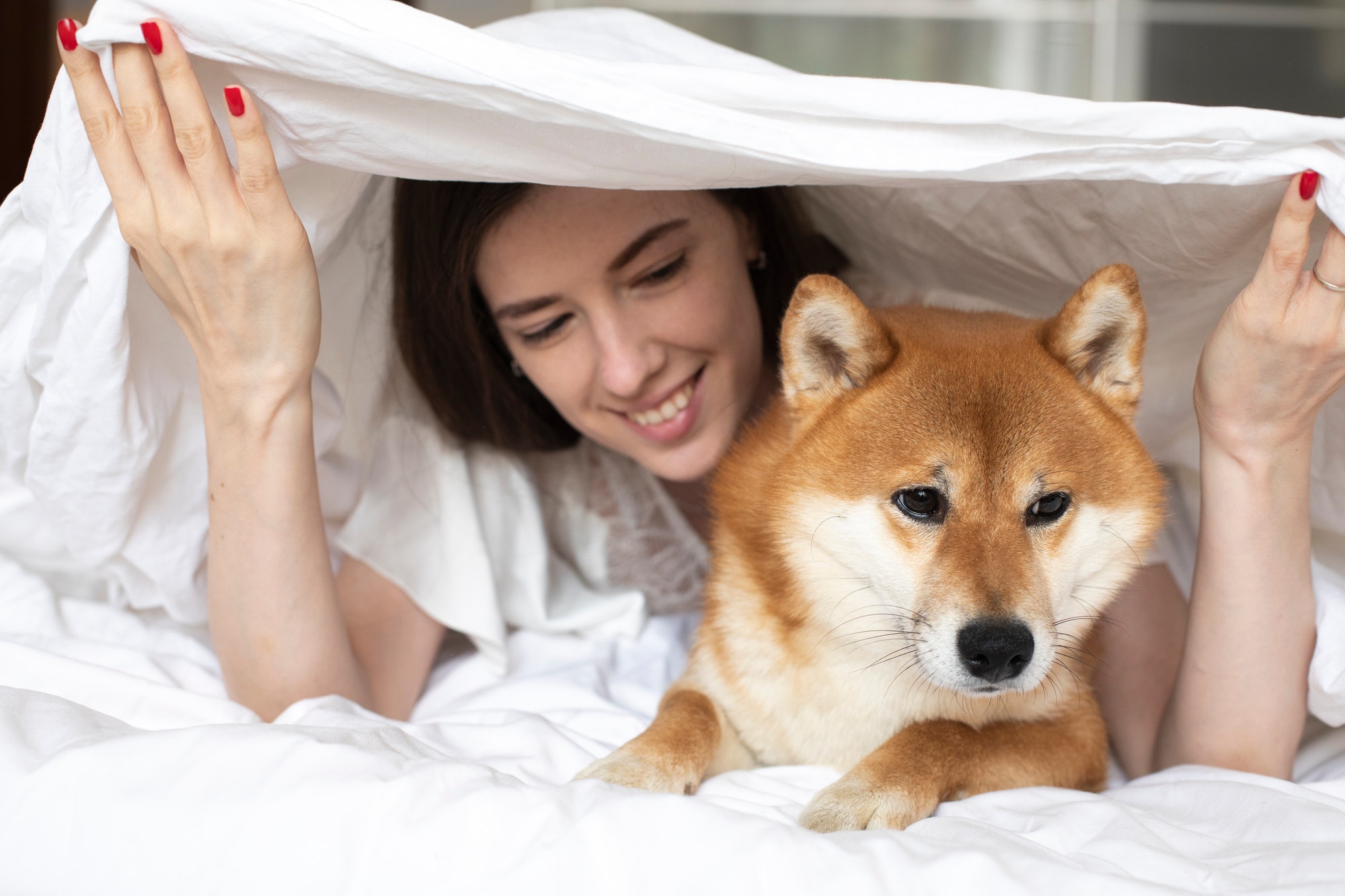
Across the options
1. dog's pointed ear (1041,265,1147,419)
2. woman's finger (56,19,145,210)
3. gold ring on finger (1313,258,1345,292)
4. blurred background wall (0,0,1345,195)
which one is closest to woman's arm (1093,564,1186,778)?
dog's pointed ear (1041,265,1147,419)

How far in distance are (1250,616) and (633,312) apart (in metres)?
0.89

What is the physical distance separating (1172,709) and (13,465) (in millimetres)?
1663

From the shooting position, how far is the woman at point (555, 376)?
1.14 m

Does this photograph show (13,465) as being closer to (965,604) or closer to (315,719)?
(315,719)

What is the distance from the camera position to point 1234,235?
1.27 meters

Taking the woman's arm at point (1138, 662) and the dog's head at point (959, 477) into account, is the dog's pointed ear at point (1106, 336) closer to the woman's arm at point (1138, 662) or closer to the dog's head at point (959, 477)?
the dog's head at point (959, 477)

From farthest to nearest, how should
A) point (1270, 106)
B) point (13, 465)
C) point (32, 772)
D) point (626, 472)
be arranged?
point (1270, 106)
point (626, 472)
point (13, 465)
point (32, 772)

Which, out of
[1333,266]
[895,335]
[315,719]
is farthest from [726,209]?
[315,719]

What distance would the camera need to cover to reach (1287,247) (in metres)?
1.09

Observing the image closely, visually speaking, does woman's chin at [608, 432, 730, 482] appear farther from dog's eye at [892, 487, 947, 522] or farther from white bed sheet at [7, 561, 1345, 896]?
white bed sheet at [7, 561, 1345, 896]

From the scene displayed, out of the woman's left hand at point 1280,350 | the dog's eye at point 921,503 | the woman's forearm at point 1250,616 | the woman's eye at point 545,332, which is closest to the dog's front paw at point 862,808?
the dog's eye at point 921,503

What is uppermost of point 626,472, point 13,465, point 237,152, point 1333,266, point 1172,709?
point 237,152

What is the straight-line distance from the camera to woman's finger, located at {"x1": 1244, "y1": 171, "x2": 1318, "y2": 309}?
108 centimetres

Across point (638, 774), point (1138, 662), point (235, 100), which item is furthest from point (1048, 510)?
point (235, 100)
